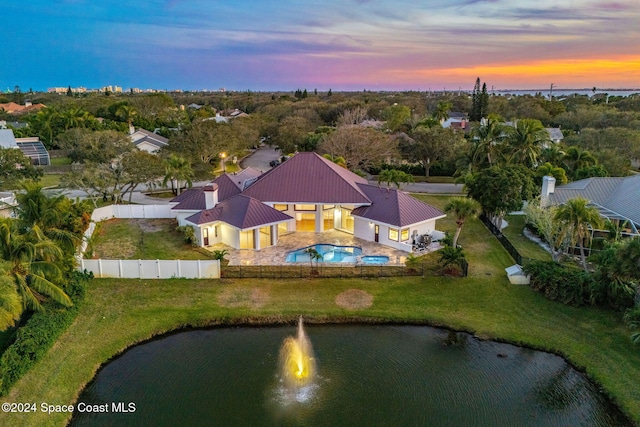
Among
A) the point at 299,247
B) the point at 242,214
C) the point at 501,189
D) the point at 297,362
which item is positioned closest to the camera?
the point at 297,362

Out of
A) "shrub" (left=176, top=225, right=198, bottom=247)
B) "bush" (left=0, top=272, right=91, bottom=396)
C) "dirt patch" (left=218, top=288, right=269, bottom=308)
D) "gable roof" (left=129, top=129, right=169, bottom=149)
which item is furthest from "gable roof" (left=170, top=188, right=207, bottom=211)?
"gable roof" (left=129, top=129, right=169, bottom=149)

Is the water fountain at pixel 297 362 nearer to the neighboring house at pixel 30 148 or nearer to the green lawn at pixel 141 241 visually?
the green lawn at pixel 141 241

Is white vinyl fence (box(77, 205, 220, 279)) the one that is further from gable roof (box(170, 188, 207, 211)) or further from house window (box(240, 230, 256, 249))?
gable roof (box(170, 188, 207, 211))

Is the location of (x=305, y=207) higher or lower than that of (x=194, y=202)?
lower

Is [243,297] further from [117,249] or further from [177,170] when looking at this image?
[177,170]

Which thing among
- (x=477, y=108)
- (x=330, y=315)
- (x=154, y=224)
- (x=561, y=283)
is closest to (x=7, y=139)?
(x=154, y=224)

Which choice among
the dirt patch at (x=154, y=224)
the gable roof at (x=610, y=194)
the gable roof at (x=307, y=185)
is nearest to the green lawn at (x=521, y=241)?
the gable roof at (x=610, y=194)

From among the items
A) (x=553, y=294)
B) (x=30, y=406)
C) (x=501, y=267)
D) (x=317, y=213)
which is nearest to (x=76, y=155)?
(x=317, y=213)
